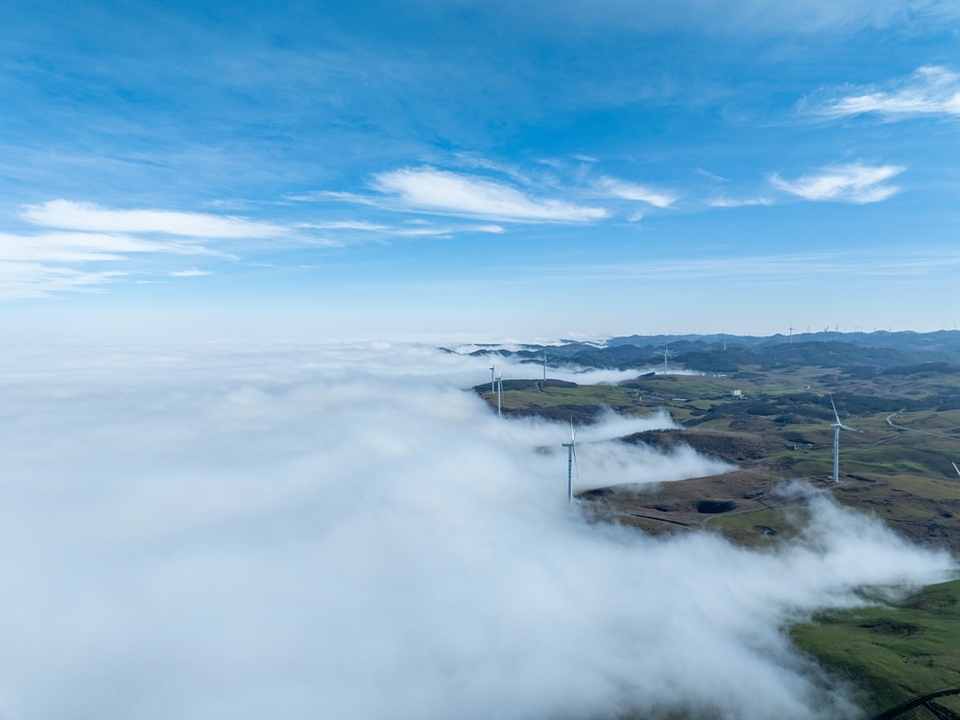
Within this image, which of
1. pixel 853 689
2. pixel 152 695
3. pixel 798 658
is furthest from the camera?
pixel 152 695

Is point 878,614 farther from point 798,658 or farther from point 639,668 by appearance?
point 639,668

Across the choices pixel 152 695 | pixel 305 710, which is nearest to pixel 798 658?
pixel 305 710

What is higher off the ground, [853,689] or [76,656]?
[853,689]

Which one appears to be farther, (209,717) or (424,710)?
(209,717)

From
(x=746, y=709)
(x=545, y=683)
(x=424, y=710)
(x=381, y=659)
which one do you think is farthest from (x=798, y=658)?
(x=381, y=659)

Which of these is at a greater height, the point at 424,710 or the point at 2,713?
the point at 424,710

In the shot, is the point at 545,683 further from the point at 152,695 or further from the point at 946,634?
the point at 152,695

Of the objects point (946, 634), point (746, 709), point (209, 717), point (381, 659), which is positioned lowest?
point (209, 717)

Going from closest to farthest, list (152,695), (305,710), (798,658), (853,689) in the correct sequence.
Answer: (853,689)
(798,658)
(305,710)
(152,695)

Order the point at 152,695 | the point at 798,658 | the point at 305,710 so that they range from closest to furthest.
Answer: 1. the point at 798,658
2. the point at 305,710
3. the point at 152,695
